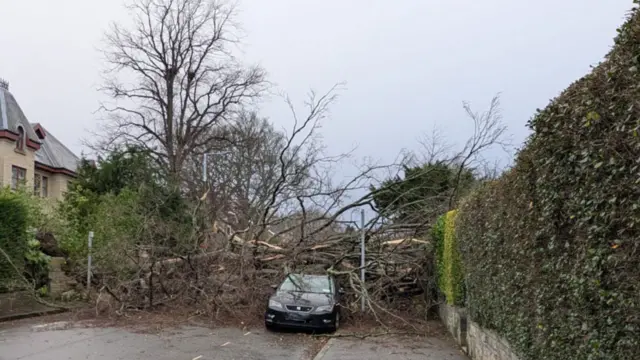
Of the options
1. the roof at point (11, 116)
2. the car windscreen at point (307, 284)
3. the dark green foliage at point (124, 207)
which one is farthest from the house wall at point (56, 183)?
the car windscreen at point (307, 284)

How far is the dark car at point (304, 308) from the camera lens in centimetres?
1307

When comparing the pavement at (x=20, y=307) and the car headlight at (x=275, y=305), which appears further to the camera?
the pavement at (x=20, y=307)

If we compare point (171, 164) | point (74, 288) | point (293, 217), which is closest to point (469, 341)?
point (293, 217)

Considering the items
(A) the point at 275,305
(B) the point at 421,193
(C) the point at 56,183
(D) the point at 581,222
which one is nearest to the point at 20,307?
(A) the point at 275,305

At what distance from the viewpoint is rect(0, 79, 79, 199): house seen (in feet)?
109

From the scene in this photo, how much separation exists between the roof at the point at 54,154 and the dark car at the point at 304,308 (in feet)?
97.8

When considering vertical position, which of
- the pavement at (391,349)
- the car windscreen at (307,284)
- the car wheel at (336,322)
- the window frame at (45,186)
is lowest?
the pavement at (391,349)

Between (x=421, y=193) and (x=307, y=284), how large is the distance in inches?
242

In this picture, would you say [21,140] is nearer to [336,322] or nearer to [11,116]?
[11,116]

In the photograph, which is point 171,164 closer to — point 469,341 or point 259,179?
point 259,179

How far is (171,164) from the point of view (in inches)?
1326

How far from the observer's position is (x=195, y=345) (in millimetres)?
11133

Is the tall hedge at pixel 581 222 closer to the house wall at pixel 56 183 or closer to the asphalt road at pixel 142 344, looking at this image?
the asphalt road at pixel 142 344

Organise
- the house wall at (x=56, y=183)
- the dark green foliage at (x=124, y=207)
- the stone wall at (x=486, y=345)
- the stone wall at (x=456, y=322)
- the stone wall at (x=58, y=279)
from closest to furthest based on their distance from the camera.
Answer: the stone wall at (x=486, y=345)
the stone wall at (x=456, y=322)
the dark green foliage at (x=124, y=207)
the stone wall at (x=58, y=279)
the house wall at (x=56, y=183)
